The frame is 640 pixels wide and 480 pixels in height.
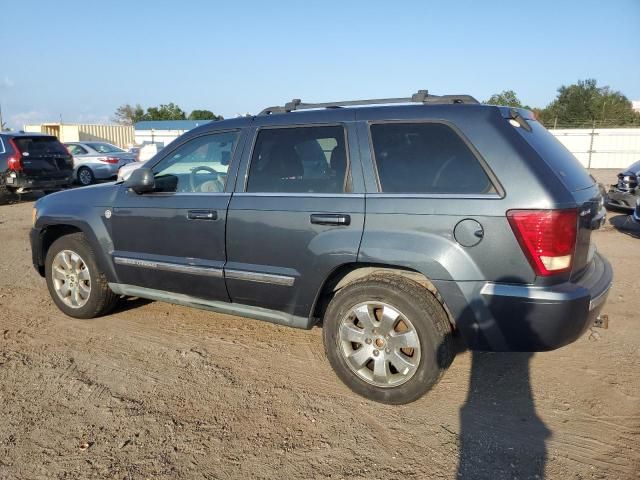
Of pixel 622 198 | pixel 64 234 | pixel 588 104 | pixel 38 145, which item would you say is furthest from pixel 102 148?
pixel 588 104

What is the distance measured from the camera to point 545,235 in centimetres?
272

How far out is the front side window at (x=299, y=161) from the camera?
340 centimetres

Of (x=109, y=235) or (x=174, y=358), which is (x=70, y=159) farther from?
(x=174, y=358)

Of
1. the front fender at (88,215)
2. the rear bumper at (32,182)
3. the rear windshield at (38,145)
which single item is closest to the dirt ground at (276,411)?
the front fender at (88,215)

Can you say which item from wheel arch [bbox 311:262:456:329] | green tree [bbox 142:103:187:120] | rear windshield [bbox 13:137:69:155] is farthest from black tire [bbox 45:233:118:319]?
green tree [bbox 142:103:187:120]

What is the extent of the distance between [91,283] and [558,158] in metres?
3.85

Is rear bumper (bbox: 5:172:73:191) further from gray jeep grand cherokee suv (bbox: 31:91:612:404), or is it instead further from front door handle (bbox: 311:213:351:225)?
front door handle (bbox: 311:213:351:225)

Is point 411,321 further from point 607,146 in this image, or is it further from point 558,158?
point 607,146

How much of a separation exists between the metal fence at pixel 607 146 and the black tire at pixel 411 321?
2283 cm

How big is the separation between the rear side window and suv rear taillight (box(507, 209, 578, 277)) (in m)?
0.25

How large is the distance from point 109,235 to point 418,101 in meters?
2.75

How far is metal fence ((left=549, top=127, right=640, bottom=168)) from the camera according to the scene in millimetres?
23016

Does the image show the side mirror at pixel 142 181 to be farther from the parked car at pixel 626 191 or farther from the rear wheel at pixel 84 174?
the rear wheel at pixel 84 174

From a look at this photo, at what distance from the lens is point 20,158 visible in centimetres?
1207
